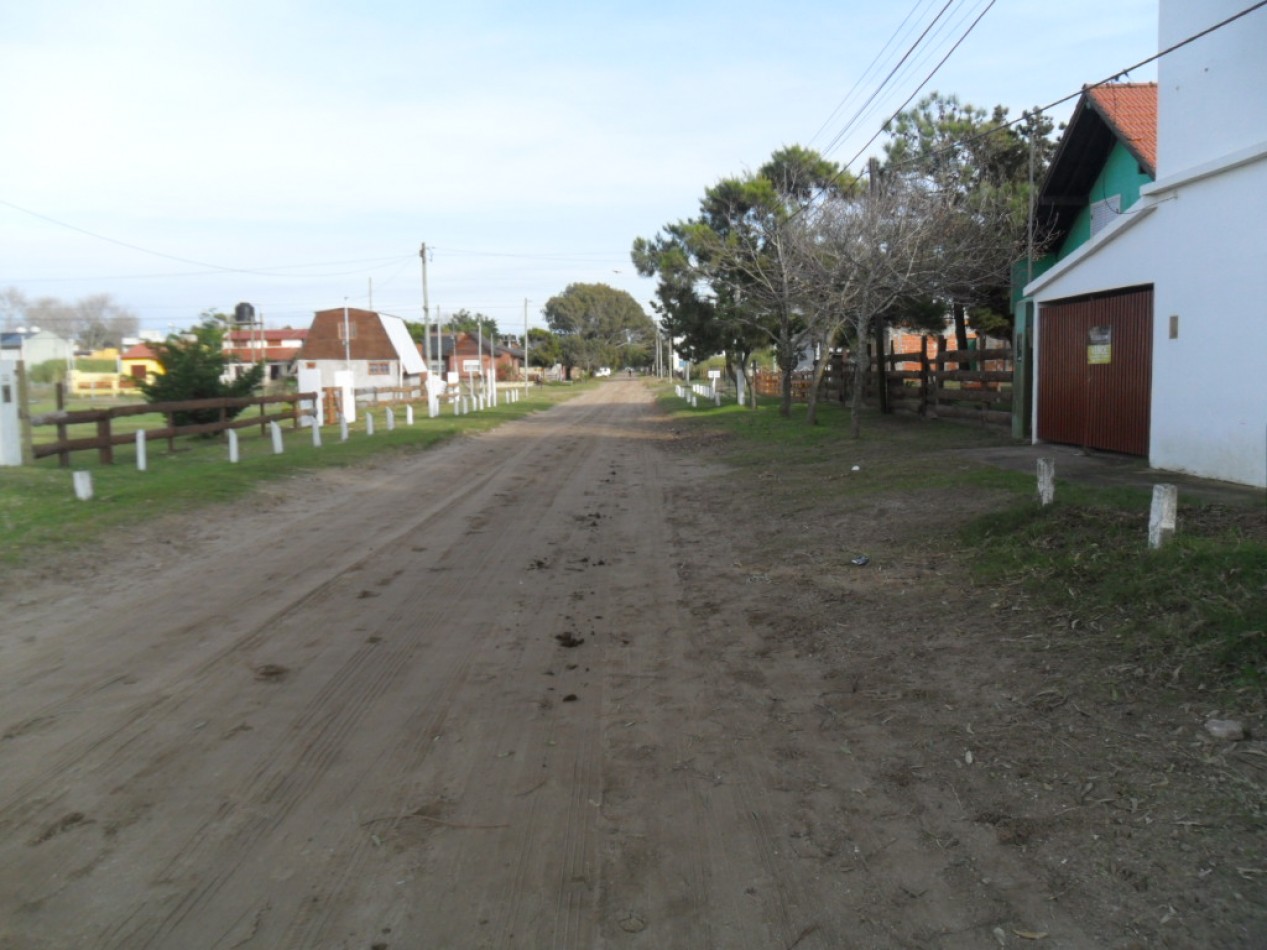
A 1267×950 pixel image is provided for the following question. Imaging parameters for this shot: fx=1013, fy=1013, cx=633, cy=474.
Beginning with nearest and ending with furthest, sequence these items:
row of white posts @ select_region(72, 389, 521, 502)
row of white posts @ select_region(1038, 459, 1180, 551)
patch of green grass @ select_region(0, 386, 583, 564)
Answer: row of white posts @ select_region(1038, 459, 1180, 551)
patch of green grass @ select_region(0, 386, 583, 564)
row of white posts @ select_region(72, 389, 521, 502)

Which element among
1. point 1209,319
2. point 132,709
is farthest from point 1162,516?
point 132,709

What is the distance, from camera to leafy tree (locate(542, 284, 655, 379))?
138375 millimetres

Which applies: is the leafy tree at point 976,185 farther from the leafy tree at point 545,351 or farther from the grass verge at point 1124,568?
the leafy tree at point 545,351

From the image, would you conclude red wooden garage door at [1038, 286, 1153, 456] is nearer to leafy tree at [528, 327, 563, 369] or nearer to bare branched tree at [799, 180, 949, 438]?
bare branched tree at [799, 180, 949, 438]

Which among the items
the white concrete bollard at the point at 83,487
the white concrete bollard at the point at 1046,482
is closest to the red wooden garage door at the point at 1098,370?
the white concrete bollard at the point at 1046,482

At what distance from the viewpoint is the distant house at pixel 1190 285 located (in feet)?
35.3

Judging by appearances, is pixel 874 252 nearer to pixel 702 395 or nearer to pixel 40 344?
pixel 702 395

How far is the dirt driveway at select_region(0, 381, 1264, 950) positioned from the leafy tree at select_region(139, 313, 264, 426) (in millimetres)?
17673

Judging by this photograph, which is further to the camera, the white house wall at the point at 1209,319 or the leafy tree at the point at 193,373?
the leafy tree at the point at 193,373

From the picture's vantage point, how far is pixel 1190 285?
38.6 feet

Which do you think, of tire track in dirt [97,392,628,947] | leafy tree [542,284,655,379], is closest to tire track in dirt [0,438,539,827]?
tire track in dirt [97,392,628,947]

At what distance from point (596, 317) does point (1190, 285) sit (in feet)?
431

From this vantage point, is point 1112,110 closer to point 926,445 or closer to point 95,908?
point 926,445

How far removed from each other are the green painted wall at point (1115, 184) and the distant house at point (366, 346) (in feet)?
141
